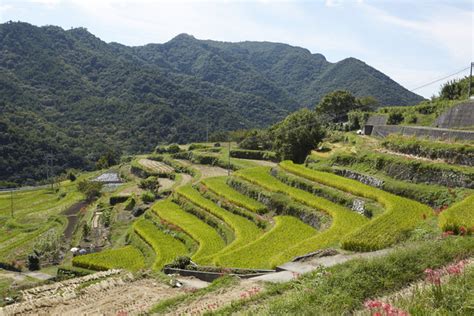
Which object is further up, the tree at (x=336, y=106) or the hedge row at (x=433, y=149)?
the tree at (x=336, y=106)

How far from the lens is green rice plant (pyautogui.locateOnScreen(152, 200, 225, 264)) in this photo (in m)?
23.2

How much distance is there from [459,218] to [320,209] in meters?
8.73

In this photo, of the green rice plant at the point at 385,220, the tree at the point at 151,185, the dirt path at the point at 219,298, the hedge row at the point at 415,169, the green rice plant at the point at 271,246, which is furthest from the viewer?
the tree at the point at 151,185

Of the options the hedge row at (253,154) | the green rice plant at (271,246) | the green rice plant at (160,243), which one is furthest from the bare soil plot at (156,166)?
the green rice plant at (271,246)

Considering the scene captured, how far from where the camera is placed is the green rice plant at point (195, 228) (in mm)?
23219

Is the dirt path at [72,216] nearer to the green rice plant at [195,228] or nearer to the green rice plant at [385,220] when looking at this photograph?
the green rice plant at [195,228]

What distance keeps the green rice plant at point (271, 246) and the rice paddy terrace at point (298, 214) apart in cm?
4

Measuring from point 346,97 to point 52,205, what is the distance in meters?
43.3

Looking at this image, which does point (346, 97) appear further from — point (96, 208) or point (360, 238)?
point (360, 238)

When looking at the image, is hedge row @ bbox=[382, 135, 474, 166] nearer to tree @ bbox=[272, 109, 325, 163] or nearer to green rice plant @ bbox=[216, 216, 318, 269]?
green rice plant @ bbox=[216, 216, 318, 269]

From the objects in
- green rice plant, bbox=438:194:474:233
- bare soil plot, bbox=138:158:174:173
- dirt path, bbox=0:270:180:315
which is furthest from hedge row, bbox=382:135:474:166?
bare soil plot, bbox=138:158:174:173

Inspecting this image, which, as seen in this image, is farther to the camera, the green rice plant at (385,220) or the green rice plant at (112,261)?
the green rice plant at (112,261)

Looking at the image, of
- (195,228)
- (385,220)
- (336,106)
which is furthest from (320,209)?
(336,106)

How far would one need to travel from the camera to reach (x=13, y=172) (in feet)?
275
